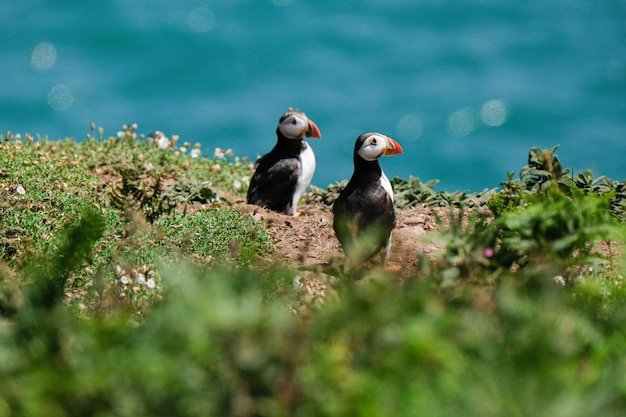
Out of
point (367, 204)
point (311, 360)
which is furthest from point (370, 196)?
point (311, 360)

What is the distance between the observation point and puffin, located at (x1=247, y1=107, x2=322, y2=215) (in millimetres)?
7574

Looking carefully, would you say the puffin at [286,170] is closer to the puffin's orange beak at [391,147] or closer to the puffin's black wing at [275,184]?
the puffin's black wing at [275,184]

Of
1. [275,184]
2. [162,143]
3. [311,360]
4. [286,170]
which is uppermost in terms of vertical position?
[162,143]

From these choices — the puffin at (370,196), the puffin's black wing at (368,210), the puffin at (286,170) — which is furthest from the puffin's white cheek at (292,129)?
the puffin's black wing at (368,210)

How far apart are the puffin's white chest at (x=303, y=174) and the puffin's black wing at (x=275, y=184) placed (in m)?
0.04

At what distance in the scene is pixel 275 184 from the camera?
24.8 feet

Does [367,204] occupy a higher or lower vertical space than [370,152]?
lower

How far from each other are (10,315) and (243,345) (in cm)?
115

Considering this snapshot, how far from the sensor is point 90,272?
18.3ft

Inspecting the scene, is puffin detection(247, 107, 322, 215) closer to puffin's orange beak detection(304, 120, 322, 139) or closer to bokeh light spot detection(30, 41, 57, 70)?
puffin's orange beak detection(304, 120, 322, 139)

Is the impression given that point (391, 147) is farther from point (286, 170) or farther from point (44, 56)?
point (44, 56)

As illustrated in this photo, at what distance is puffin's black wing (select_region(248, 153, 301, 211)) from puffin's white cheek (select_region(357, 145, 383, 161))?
166cm

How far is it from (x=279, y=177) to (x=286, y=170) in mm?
104

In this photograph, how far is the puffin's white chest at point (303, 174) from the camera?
768 cm
